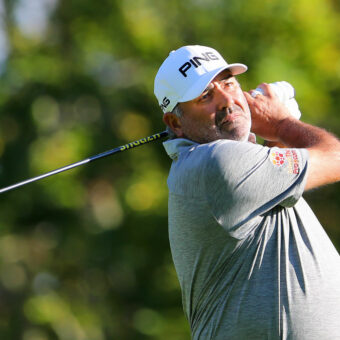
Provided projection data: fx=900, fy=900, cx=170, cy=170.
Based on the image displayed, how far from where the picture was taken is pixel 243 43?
1088 centimetres

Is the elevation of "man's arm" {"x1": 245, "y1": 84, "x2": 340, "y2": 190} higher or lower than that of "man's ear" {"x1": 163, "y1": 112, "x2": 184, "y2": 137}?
lower

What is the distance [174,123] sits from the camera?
327 centimetres

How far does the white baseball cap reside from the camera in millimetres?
3131

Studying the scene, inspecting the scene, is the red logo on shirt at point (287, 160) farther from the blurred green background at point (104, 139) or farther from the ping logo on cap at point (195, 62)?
the blurred green background at point (104, 139)

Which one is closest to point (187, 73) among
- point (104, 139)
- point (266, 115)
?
point (266, 115)

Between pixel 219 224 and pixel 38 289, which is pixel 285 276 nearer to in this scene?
pixel 219 224

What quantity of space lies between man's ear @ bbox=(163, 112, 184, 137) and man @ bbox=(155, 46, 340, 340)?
→ 0.70ft

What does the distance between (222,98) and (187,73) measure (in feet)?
0.54

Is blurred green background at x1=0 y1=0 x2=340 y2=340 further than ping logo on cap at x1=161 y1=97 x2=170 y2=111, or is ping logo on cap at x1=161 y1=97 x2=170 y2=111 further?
blurred green background at x1=0 y1=0 x2=340 y2=340

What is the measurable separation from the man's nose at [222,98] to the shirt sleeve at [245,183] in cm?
30

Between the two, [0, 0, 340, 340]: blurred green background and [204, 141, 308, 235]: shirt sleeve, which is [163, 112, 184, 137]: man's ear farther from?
[0, 0, 340, 340]: blurred green background

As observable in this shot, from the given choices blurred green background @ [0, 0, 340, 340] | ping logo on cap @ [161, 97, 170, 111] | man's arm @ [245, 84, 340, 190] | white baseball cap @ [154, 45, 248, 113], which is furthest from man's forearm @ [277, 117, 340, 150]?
blurred green background @ [0, 0, 340, 340]

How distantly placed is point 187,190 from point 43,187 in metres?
8.63

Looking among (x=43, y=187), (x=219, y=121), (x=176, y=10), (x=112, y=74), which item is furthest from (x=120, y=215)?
(x=219, y=121)
